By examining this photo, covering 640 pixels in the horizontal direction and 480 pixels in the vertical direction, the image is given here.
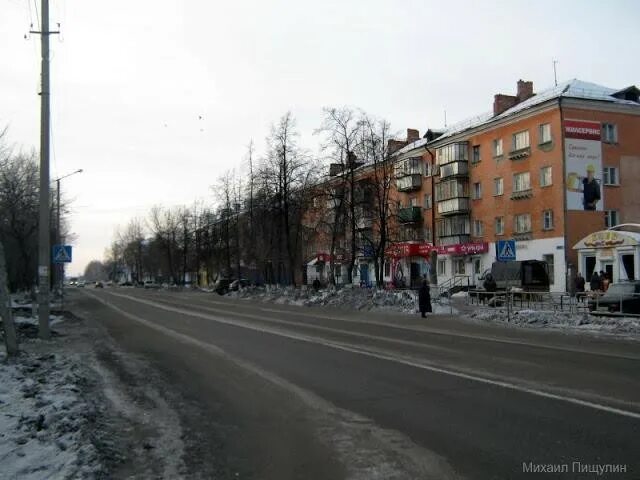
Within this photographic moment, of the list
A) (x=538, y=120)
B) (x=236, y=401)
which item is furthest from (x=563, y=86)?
(x=236, y=401)

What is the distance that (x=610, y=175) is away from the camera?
146 ft

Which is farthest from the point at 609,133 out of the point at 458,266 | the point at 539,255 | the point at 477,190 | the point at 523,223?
the point at 458,266

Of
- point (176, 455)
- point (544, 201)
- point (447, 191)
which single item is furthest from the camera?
point (447, 191)

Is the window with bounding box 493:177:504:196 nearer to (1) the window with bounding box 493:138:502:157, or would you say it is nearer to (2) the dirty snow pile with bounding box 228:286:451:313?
(1) the window with bounding box 493:138:502:157

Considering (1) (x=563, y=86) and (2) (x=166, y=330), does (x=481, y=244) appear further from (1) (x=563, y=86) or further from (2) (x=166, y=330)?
(2) (x=166, y=330)

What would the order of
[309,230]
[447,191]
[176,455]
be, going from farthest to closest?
[447,191] → [309,230] → [176,455]

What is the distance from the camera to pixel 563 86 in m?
46.7

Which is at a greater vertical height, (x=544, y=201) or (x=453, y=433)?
(x=544, y=201)

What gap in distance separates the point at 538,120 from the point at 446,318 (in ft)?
80.3

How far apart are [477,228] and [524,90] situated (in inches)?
471

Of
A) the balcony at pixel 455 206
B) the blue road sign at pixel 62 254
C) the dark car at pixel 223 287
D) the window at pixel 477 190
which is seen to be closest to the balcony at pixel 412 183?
the balcony at pixel 455 206

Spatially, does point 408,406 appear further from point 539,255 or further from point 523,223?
point 523,223

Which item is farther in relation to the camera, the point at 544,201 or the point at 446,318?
the point at 544,201

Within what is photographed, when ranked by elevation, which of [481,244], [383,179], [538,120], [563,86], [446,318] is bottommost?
[446,318]
